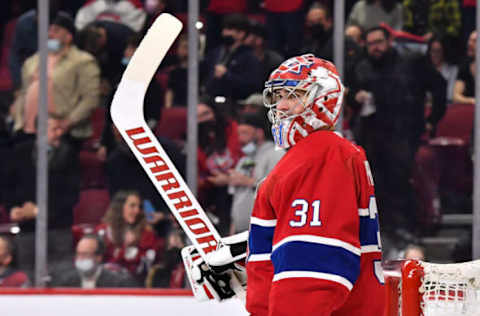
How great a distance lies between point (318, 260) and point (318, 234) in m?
0.04

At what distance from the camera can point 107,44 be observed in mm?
4402

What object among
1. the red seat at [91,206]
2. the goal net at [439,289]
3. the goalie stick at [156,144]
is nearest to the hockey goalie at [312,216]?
the goal net at [439,289]

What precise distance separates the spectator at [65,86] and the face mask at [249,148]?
0.78 meters

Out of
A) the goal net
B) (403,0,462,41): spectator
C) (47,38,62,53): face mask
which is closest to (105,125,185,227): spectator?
(47,38,62,53): face mask

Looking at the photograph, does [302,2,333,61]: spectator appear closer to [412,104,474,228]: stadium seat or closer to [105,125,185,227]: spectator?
[412,104,474,228]: stadium seat

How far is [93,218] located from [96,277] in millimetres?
294

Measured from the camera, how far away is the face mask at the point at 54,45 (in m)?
4.32

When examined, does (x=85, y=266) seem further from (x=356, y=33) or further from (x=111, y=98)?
(x=356, y=33)

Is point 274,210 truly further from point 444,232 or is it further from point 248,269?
point 444,232

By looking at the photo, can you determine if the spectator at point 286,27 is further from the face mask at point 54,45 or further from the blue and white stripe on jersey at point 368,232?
the blue and white stripe on jersey at point 368,232

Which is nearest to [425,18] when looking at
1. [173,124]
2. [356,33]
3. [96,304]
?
[356,33]

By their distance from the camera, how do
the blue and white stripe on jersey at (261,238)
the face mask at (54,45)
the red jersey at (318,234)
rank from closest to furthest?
the red jersey at (318,234) < the blue and white stripe on jersey at (261,238) < the face mask at (54,45)

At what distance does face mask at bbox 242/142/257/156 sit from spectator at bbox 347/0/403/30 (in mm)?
759

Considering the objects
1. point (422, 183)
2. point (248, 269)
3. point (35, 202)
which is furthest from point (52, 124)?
point (248, 269)
